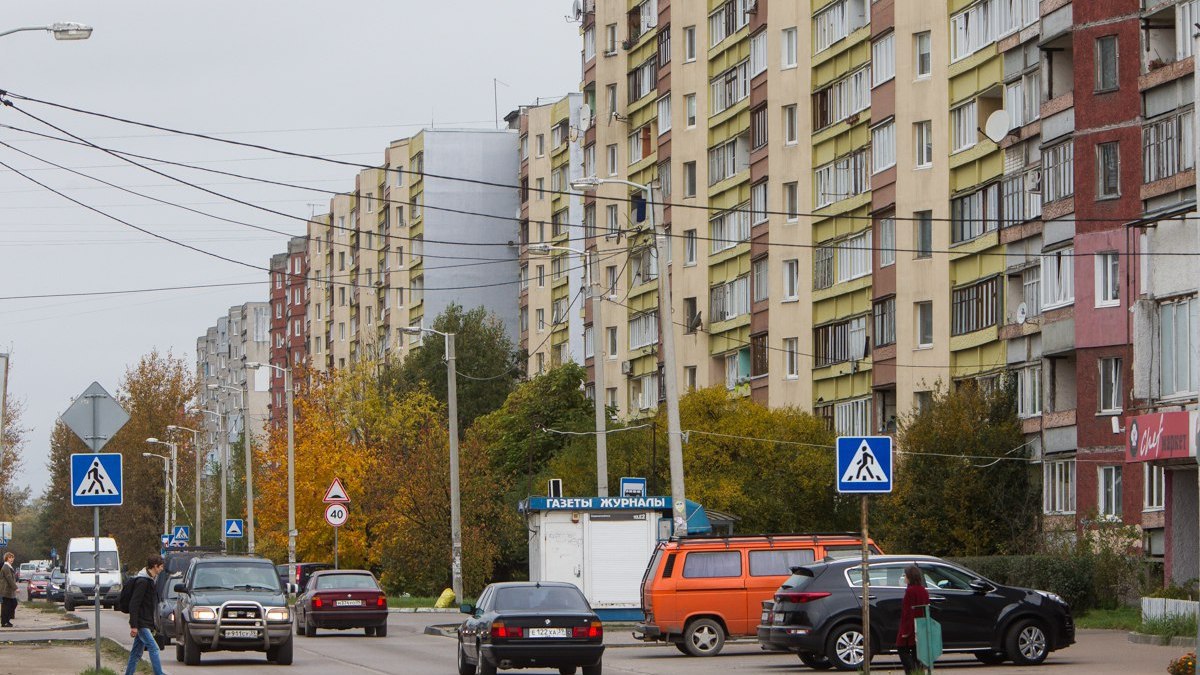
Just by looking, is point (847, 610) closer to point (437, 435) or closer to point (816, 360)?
point (816, 360)

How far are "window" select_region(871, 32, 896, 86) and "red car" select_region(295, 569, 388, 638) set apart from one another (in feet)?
84.0

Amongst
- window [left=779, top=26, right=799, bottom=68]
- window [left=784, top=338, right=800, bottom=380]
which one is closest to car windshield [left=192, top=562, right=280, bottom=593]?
window [left=784, top=338, right=800, bottom=380]

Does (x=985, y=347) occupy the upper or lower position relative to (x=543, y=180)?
lower

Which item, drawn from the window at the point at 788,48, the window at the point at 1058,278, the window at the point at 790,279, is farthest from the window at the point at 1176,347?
the window at the point at 788,48

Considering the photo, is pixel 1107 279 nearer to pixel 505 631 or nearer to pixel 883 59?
pixel 883 59

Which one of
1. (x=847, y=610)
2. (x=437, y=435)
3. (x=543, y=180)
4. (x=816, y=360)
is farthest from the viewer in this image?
(x=543, y=180)

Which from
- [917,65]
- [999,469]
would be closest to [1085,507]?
[999,469]

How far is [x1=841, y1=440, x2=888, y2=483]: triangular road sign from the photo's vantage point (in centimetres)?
2203

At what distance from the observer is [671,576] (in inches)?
1278

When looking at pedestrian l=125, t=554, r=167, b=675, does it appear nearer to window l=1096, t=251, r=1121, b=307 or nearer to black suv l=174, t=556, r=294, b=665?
black suv l=174, t=556, r=294, b=665

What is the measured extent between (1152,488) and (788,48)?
1071 inches

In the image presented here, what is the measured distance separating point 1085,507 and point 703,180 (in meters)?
30.4

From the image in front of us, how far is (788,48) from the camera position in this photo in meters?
67.9

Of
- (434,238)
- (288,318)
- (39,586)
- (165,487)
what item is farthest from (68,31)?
(288,318)
